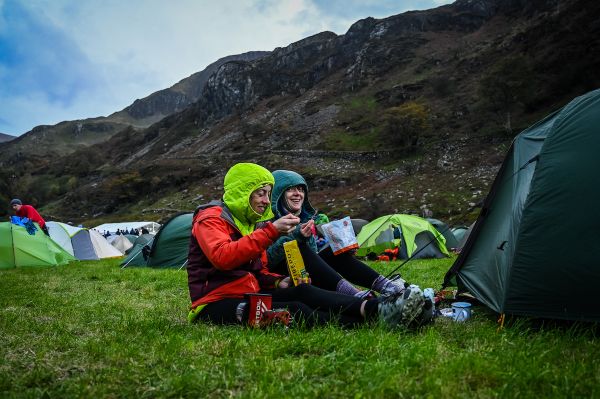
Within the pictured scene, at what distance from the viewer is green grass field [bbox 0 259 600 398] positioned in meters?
2.59

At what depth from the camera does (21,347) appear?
3748 mm

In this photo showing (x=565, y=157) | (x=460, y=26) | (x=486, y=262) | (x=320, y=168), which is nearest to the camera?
(x=565, y=157)

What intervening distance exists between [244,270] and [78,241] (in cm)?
2017

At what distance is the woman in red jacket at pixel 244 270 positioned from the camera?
13.6 ft

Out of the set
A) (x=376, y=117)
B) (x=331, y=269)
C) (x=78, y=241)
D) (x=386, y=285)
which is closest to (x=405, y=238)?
(x=386, y=285)

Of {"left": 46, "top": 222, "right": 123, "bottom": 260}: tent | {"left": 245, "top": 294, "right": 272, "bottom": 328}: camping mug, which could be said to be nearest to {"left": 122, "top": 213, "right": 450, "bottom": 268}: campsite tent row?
{"left": 46, "top": 222, "right": 123, "bottom": 260}: tent

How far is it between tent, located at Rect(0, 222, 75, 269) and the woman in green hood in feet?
40.4

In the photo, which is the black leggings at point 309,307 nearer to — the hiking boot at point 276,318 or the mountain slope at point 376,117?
the hiking boot at point 276,318

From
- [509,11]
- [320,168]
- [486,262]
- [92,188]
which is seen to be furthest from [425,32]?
[486,262]

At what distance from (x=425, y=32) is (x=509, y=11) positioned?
2452cm

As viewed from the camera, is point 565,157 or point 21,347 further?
point 565,157

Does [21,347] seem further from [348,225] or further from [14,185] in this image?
[14,185]

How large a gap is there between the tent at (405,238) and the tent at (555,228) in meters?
11.2

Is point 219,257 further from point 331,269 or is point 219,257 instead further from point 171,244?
point 171,244
